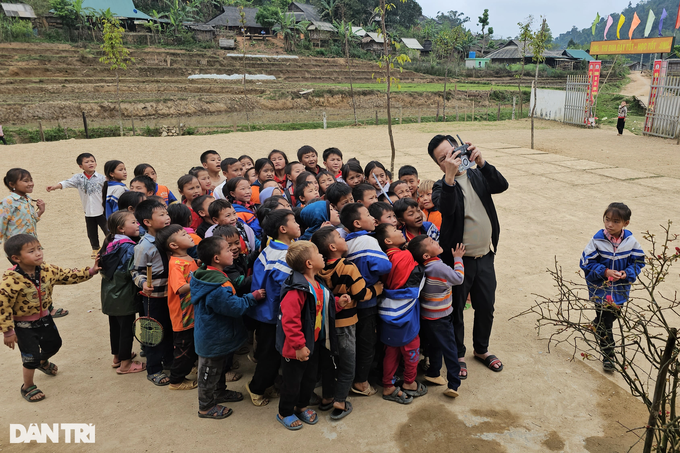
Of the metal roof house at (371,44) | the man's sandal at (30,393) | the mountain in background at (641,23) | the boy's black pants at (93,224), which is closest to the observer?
the man's sandal at (30,393)

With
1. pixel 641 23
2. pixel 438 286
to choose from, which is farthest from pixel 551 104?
pixel 641 23

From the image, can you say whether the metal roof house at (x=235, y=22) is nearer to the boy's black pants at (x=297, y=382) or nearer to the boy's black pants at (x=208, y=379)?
the boy's black pants at (x=208, y=379)

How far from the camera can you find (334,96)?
31219 millimetres

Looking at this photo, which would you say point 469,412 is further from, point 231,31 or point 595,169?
point 231,31

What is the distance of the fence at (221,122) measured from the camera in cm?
1794

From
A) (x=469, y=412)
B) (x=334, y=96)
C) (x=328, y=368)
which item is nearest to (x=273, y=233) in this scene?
(x=328, y=368)

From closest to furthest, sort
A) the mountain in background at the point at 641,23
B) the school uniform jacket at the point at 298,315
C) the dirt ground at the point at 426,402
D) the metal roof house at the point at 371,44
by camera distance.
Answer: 1. the school uniform jacket at the point at 298,315
2. the dirt ground at the point at 426,402
3. the metal roof house at the point at 371,44
4. the mountain in background at the point at 641,23

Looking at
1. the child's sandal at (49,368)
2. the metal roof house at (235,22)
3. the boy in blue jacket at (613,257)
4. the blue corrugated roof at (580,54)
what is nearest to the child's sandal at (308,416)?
the child's sandal at (49,368)

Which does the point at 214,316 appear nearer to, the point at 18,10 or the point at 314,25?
the point at 18,10

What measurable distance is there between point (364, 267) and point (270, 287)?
0.66 m

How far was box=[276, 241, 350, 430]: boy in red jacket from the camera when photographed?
2.78m

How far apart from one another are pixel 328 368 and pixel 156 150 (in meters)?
12.7

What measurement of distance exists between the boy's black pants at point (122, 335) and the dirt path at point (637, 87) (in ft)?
116

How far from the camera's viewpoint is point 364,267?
309cm
